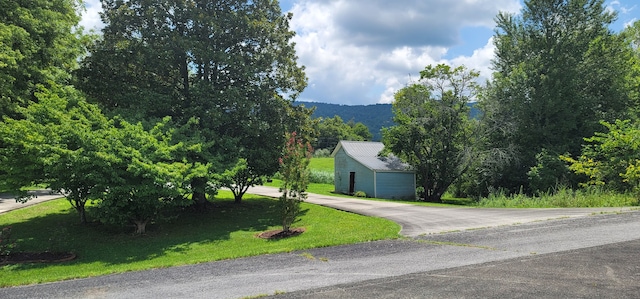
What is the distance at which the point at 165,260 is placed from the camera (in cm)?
981

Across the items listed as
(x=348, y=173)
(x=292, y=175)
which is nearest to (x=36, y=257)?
(x=292, y=175)

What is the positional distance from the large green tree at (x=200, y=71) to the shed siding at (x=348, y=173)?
37.1 ft

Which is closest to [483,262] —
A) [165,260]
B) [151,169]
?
[165,260]

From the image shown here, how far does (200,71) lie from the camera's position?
1683 centimetres

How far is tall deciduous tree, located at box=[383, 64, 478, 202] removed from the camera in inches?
967

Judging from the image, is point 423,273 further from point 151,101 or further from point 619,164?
point 619,164

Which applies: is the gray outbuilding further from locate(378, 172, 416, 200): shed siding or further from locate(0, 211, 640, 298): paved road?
locate(0, 211, 640, 298): paved road

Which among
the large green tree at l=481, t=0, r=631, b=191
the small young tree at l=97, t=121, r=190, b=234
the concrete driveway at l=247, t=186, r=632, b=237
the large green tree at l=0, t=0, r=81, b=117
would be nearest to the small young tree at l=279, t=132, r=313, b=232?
the small young tree at l=97, t=121, r=190, b=234

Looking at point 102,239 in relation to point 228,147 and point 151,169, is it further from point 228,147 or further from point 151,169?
point 228,147

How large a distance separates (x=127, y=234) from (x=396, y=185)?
17890 mm

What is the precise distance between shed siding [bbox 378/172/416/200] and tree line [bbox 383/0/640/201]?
36.8 inches

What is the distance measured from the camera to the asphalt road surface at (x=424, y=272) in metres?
5.45

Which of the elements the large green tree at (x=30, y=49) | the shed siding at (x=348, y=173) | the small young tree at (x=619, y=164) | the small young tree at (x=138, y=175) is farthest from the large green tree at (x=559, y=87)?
the large green tree at (x=30, y=49)

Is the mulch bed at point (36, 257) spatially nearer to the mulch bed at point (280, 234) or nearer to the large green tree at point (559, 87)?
the mulch bed at point (280, 234)
